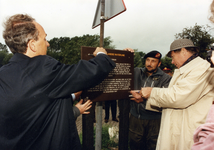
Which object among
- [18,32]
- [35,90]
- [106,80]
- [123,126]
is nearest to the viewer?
[35,90]

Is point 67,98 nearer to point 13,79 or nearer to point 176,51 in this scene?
point 13,79

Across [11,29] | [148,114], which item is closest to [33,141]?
[11,29]

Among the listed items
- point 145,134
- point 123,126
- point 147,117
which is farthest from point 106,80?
point 145,134

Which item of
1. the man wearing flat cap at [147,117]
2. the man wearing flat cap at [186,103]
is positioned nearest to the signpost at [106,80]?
the man wearing flat cap at [186,103]

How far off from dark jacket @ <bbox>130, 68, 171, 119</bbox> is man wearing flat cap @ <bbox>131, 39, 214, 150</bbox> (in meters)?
0.93

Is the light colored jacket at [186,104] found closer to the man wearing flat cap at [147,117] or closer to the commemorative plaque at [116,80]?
the commemorative plaque at [116,80]

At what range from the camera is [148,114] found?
3.20 metres

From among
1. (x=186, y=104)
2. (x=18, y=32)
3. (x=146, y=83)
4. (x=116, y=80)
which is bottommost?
(x=186, y=104)

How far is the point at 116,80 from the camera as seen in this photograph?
247 cm

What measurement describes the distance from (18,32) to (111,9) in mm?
1376

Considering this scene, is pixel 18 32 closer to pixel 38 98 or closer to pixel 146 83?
pixel 38 98

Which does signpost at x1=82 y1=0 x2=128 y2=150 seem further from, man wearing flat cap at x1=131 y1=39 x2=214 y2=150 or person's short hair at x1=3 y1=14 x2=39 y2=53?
person's short hair at x1=3 y1=14 x2=39 y2=53

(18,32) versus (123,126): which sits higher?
(18,32)

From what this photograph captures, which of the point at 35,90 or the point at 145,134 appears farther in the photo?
the point at 145,134
